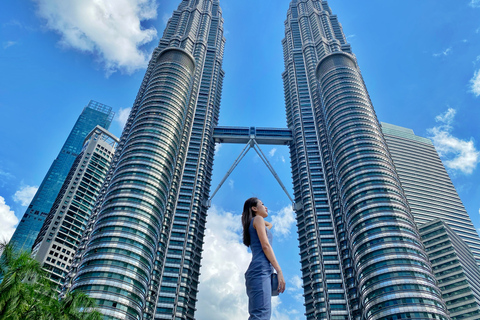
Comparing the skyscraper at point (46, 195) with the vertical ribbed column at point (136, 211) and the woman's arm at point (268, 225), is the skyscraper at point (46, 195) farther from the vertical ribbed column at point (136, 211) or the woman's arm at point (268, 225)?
the woman's arm at point (268, 225)

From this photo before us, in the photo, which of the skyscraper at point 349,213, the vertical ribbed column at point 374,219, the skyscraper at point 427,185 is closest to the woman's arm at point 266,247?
the vertical ribbed column at point 374,219

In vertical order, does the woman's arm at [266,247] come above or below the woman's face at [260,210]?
below

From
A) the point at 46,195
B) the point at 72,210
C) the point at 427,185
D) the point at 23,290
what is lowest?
the point at 23,290

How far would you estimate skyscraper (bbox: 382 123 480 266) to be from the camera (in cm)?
14488

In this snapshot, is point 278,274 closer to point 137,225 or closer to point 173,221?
point 137,225

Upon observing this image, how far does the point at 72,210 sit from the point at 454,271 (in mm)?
134349

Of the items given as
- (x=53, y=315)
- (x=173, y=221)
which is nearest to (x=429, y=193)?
(x=173, y=221)

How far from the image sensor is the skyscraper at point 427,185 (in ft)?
475

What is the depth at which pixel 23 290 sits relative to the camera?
17.0 meters

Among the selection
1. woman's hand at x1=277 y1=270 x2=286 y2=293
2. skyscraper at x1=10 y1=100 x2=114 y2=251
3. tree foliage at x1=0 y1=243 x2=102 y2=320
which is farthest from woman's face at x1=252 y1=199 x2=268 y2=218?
skyscraper at x1=10 y1=100 x2=114 y2=251

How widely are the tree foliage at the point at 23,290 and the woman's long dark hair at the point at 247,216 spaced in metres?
12.3

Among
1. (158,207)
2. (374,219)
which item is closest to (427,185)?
(374,219)

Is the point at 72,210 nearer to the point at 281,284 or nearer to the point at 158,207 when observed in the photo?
the point at 158,207

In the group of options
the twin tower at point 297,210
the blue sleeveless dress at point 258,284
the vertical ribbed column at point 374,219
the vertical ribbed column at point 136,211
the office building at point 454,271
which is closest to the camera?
the blue sleeveless dress at point 258,284
